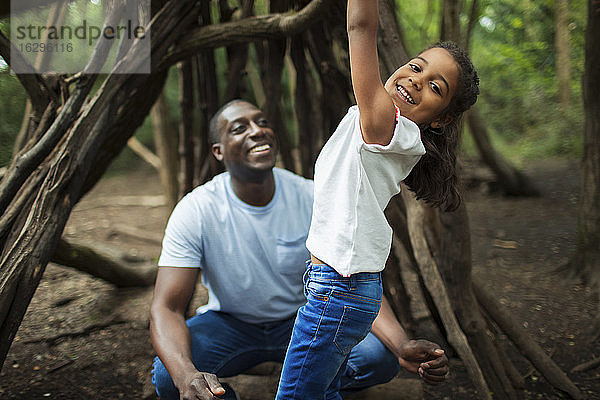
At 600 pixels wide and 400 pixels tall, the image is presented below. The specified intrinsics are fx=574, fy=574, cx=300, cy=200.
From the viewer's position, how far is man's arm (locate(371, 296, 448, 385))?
5.23ft

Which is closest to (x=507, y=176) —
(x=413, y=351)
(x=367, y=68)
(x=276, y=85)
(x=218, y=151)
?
(x=276, y=85)

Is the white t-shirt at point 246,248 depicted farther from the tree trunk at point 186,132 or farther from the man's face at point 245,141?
the tree trunk at point 186,132

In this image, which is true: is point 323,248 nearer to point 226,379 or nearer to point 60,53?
point 226,379

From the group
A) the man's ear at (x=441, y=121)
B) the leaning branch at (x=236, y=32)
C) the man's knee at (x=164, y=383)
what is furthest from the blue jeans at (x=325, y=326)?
the leaning branch at (x=236, y=32)

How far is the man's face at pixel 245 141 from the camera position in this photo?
2146mm

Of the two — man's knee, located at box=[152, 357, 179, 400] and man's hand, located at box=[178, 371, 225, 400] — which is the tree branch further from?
man's hand, located at box=[178, 371, 225, 400]

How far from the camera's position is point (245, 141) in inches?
85.9

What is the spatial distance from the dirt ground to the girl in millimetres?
1029

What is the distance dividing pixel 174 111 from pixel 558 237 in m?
5.09

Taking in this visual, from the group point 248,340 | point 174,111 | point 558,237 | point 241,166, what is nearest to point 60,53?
point 241,166

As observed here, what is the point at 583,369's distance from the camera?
7.80 ft

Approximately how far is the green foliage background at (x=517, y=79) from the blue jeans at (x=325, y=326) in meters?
3.38

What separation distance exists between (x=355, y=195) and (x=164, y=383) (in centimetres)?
99

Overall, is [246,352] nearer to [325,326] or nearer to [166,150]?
[325,326]
